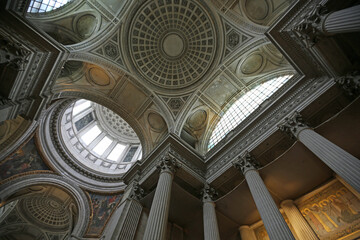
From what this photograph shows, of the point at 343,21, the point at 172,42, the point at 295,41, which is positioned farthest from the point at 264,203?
the point at 172,42

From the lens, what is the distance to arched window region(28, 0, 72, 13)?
8406mm

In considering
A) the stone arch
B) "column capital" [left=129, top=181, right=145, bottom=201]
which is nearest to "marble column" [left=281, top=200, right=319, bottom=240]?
"column capital" [left=129, top=181, right=145, bottom=201]

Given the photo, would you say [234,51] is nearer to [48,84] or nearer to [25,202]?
[48,84]

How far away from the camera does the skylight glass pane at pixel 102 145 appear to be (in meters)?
19.3

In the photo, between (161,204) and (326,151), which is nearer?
(326,151)

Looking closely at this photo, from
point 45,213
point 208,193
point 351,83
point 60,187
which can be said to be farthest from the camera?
point 45,213

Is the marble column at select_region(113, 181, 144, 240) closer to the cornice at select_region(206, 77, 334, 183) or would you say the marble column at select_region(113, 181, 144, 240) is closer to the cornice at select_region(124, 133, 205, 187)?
the cornice at select_region(124, 133, 205, 187)

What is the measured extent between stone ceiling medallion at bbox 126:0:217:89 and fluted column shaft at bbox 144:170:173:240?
286 inches

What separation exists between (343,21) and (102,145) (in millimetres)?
20325

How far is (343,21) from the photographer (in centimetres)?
471

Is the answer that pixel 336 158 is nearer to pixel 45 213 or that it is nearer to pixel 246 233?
pixel 246 233

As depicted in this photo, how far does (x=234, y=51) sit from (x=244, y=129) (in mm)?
5359

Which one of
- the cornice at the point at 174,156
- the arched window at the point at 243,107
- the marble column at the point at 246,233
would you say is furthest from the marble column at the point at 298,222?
the arched window at the point at 243,107

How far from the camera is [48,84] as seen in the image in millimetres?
7926
